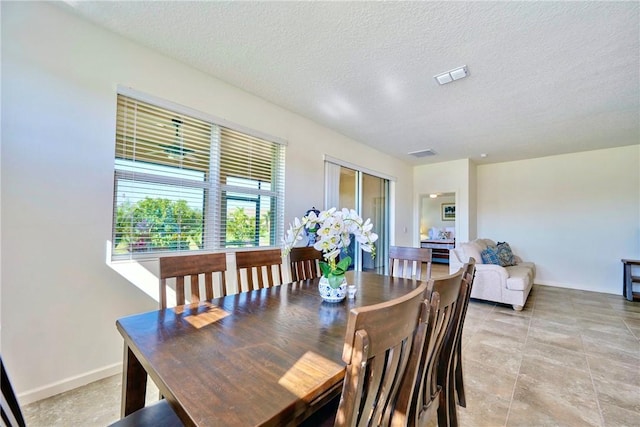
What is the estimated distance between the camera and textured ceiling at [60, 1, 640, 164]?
176 centimetres

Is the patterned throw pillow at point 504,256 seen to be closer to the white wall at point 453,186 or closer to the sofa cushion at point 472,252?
the sofa cushion at point 472,252

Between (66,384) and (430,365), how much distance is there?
7.77ft

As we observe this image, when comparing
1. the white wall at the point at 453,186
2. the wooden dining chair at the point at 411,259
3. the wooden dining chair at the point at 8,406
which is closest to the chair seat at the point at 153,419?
the wooden dining chair at the point at 8,406

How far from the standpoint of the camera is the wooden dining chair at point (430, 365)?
2.85ft

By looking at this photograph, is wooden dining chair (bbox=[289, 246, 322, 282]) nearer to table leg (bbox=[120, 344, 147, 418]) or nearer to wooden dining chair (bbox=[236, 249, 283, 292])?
wooden dining chair (bbox=[236, 249, 283, 292])

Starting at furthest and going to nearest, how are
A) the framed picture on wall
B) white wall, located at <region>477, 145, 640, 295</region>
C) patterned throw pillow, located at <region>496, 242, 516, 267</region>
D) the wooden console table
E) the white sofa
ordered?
the framed picture on wall → the wooden console table → white wall, located at <region>477, 145, 640, 295</region> → patterned throw pillow, located at <region>496, 242, 516, 267</region> → the white sofa

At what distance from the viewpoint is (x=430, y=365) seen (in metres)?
1.10

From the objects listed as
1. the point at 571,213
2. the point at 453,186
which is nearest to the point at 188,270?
the point at 453,186

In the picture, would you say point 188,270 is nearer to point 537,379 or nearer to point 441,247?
point 537,379

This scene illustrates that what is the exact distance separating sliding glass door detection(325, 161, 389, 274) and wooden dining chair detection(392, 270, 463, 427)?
8.97ft

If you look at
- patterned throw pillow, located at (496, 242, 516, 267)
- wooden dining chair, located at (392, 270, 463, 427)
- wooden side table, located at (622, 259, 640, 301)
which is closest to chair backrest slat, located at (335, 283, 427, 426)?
wooden dining chair, located at (392, 270, 463, 427)

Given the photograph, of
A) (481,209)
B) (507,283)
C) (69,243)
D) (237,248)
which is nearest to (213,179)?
(237,248)

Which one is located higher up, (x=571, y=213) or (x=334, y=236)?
(x=571, y=213)

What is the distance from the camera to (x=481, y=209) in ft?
19.8
